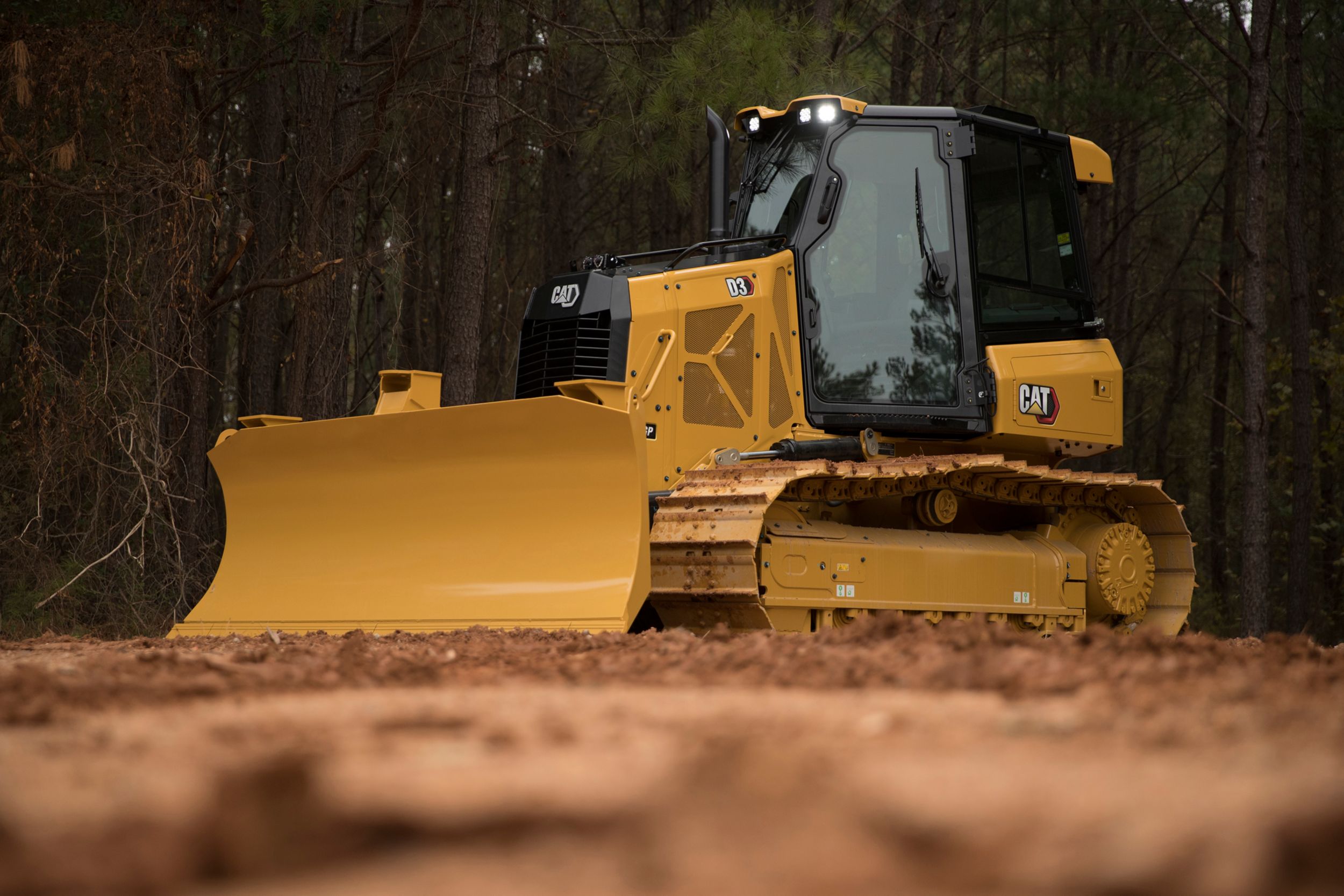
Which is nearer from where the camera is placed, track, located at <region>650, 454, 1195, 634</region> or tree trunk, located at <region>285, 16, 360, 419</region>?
track, located at <region>650, 454, 1195, 634</region>

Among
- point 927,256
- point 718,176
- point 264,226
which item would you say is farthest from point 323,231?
point 927,256

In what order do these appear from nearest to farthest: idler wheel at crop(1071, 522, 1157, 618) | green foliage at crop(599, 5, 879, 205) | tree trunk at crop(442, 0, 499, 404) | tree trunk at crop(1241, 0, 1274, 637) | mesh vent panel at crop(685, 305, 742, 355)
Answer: mesh vent panel at crop(685, 305, 742, 355) < idler wheel at crop(1071, 522, 1157, 618) < green foliage at crop(599, 5, 879, 205) < tree trunk at crop(442, 0, 499, 404) < tree trunk at crop(1241, 0, 1274, 637)

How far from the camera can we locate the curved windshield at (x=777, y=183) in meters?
7.33

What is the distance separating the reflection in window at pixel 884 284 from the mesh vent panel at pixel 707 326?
0.55 meters

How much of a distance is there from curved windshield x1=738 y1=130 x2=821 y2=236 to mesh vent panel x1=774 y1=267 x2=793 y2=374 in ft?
1.19

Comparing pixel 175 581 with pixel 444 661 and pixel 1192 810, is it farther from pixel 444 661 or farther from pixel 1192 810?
pixel 1192 810

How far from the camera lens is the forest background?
30.4 ft

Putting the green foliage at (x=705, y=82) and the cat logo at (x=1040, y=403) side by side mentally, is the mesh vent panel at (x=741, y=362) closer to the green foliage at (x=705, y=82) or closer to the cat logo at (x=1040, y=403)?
the cat logo at (x=1040, y=403)

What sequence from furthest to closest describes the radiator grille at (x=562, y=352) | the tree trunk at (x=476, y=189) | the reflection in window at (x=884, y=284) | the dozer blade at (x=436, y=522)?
the tree trunk at (x=476, y=189) → the reflection in window at (x=884, y=284) → the radiator grille at (x=562, y=352) → the dozer blade at (x=436, y=522)

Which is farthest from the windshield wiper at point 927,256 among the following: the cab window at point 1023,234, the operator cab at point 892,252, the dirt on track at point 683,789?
the dirt on track at point 683,789

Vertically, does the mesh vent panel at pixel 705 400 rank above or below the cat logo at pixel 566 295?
below

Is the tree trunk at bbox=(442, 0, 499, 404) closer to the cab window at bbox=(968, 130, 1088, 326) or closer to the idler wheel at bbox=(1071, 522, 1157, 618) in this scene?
the cab window at bbox=(968, 130, 1088, 326)

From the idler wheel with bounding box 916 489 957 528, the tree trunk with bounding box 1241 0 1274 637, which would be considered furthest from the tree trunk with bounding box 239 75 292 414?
the tree trunk with bounding box 1241 0 1274 637

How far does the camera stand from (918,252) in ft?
24.1
